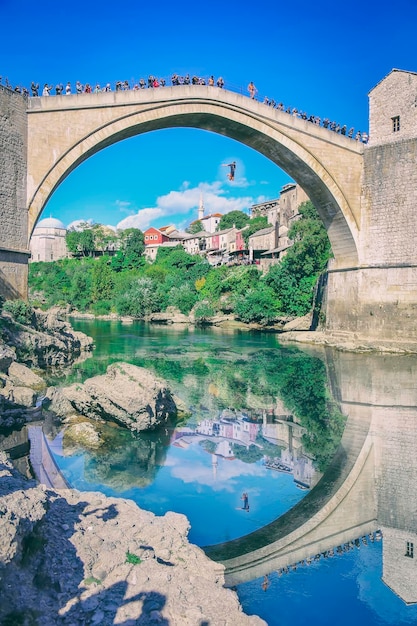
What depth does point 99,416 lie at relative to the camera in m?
8.00

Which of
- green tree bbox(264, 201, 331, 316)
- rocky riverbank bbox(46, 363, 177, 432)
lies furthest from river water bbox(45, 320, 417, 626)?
green tree bbox(264, 201, 331, 316)

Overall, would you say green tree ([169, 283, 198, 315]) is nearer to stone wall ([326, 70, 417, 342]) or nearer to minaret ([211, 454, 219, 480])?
stone wall ([326, 70, 417, 342])

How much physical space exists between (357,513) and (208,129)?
15472 mm

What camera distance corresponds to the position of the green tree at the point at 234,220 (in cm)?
6153

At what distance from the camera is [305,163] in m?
17.5

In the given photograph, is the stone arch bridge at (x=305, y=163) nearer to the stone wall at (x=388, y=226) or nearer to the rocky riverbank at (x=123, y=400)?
the stone wall at (x=388, y=226)

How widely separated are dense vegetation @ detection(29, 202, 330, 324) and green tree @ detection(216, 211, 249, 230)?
48cm

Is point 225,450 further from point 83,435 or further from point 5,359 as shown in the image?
point 5,359

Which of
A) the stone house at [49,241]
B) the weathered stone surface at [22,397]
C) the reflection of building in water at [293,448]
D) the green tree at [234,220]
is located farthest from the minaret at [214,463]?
the stone house at [49,241]

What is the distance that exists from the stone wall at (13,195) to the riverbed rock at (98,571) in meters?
10.6

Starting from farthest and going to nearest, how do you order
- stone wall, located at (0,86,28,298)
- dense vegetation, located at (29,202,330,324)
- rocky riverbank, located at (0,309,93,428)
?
1. dense vegetation, located at (29,202,330,324)
2. stone wall, located at (0,86,28,298)
3. rocky riverbank, located at (0,309,93,428)

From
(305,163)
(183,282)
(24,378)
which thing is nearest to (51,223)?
(183,282)

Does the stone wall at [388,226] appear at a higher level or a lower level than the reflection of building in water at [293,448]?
higher

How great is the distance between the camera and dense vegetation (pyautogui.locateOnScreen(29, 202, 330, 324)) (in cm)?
2520
